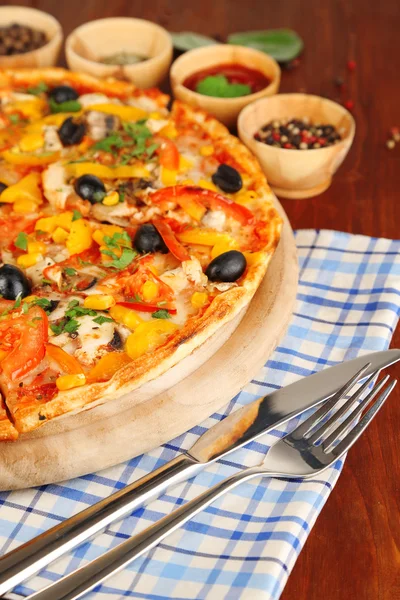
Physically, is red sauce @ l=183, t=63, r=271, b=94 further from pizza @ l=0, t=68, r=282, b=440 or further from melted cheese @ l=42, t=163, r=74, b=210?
melted cheese @ l=42, t=163, r=74, b=210

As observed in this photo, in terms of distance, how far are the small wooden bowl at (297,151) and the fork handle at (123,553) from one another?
7.64 ft

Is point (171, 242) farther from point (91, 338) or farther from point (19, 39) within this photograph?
point (19, 39)

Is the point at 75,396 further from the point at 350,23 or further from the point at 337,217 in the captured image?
the point at 350,23

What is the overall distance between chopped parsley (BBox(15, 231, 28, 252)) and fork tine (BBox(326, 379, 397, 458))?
6.23 ft

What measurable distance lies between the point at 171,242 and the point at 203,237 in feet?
0.58

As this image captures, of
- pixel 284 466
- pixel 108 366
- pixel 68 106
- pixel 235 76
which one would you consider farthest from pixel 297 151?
pixel 284 466

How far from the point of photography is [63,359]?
3484 millimetres

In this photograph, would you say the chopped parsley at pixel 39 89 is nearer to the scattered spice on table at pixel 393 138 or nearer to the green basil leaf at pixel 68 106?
the green basil leaf at pixel 68 106

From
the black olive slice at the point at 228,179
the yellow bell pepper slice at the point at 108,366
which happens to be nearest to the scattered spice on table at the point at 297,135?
the black olive slice at the point at 228,179

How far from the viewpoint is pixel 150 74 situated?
225 inches

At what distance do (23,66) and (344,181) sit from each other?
8.06 ft

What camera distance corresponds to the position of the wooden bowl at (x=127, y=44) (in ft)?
18.7

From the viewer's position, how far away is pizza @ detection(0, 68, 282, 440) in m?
3.48

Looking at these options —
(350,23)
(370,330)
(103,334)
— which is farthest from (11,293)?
(350,23)
